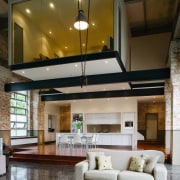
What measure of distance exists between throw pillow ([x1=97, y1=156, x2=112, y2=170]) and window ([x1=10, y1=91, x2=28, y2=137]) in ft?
26.1

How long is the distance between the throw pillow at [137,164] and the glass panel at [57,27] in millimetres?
3748

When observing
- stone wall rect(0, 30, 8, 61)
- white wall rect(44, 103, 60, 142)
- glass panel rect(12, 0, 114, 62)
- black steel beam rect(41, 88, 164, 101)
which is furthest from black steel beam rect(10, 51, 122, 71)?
white wall rect(44, 103, 60, 142)

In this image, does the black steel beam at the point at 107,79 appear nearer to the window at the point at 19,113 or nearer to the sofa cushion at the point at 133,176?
the window at the point at 19,113

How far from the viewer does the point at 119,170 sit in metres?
4.73

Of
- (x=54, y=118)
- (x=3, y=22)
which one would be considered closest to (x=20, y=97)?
(x=54, y=118)

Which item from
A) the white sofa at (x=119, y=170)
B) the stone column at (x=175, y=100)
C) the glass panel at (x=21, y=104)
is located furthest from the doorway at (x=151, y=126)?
the white sofa at (x=119, y=170)

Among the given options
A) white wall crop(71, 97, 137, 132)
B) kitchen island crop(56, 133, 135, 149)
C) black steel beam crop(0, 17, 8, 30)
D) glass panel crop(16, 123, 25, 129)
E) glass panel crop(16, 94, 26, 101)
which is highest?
black steel beam crop(0, 17, 8, 30)

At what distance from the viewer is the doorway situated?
1462 centimetres

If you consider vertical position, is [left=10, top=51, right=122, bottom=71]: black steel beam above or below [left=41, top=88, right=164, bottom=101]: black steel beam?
above

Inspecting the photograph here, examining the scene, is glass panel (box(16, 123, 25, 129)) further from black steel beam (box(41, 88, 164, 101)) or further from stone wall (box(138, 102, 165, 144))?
stone wall (box(138, 102, 165, 144))

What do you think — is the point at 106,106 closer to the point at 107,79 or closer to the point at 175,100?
the point at 107,79

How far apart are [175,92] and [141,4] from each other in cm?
410

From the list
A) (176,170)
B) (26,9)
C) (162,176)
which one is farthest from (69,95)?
(162,176)

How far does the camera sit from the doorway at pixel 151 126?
14617 millimetres
